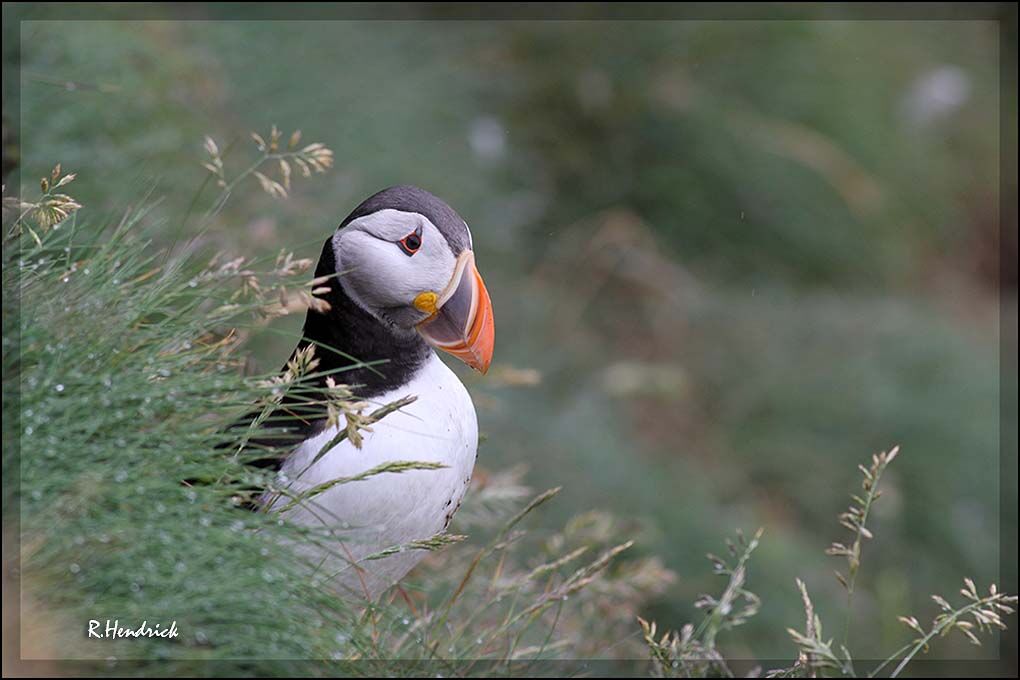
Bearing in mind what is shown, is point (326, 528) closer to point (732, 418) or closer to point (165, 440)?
point (165, 440)

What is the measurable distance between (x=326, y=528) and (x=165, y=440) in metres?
0.25

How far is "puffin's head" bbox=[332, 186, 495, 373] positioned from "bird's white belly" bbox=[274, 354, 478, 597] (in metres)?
0.11

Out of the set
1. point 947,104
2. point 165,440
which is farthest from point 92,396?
point 947,104

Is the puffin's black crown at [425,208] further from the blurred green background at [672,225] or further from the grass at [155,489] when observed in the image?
the blurred green background at [672,225]

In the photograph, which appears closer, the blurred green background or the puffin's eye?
the puffin's eye

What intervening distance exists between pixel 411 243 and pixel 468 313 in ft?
0.45

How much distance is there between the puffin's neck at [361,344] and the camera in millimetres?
1742

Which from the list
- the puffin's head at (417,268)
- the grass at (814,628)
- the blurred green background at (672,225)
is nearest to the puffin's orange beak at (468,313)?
the puffin's head at (417,268)

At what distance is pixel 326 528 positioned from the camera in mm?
1524

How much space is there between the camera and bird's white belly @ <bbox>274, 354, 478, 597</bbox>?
1660 mm
